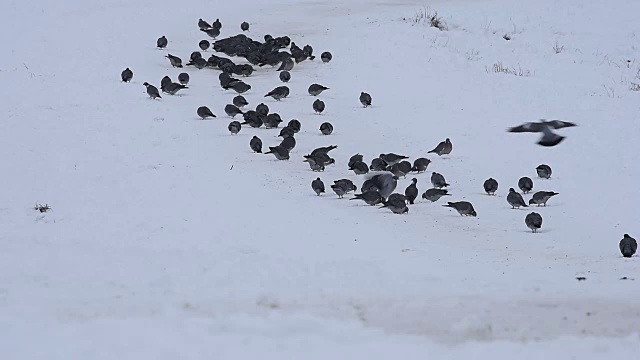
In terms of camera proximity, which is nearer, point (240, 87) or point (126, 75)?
point (240, 87)

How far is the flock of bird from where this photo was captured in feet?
36.8

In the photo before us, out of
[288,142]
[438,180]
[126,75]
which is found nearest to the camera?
[438,180]

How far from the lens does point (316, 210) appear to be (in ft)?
36.6

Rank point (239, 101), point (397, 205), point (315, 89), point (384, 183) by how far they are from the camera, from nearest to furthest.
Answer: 1. point (397, 205)
2. point (384, 183)
3. point (239, 101)
4. point (315, 89)

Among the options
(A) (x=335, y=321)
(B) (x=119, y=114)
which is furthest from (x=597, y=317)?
(B) (x=119, y=114)

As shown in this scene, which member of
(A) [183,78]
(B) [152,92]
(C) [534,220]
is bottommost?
(C) [534,220]

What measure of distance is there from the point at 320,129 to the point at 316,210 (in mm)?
4431

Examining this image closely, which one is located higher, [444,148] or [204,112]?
[204,112]

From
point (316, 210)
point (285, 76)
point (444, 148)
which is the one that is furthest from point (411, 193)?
point (285, 76)

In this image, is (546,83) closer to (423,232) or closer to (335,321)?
(423,232)

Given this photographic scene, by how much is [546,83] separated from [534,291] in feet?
37.9

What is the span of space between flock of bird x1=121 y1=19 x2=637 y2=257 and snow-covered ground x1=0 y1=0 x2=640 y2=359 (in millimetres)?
185

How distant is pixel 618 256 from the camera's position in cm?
974

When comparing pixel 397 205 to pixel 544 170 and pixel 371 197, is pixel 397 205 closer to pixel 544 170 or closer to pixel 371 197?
pixel 371 197
